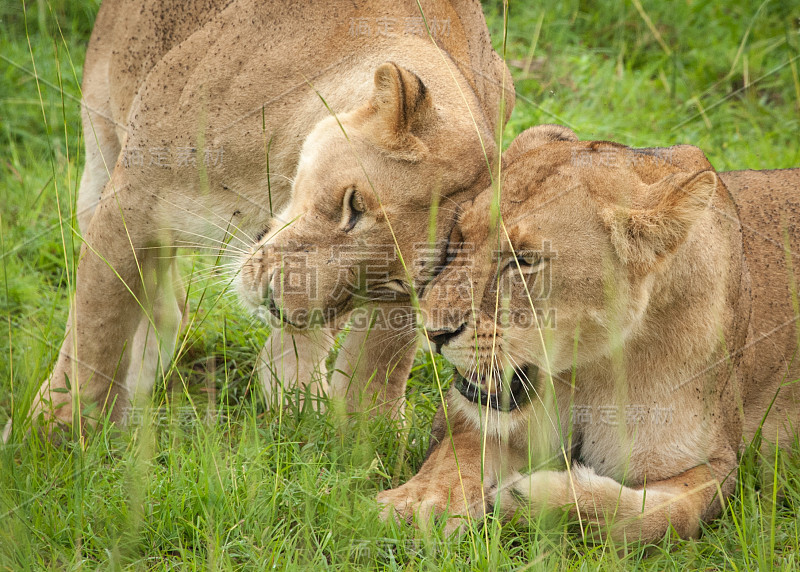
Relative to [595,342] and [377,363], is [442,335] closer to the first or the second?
[595,342]

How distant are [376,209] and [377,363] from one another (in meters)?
0.89

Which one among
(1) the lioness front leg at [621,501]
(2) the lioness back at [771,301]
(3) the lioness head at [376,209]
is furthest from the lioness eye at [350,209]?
(2) the lioness back at [771,301]

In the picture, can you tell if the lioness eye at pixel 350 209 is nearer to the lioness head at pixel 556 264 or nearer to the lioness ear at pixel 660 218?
the lioness head at pixel 556 264

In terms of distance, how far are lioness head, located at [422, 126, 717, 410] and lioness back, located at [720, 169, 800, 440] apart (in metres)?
0.76

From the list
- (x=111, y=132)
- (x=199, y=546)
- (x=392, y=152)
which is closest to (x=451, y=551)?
(x=199, y=546)

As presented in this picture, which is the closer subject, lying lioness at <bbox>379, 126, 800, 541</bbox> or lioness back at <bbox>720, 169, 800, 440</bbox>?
lying lioness at <bbox>379, 126, 800, 541</bbox>

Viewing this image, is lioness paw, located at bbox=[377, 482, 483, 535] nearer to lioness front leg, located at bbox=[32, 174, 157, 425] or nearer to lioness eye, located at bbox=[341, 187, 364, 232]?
lioness eye, located at bbox=[341, 187, 364, 232]

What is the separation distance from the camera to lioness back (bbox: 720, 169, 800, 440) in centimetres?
310

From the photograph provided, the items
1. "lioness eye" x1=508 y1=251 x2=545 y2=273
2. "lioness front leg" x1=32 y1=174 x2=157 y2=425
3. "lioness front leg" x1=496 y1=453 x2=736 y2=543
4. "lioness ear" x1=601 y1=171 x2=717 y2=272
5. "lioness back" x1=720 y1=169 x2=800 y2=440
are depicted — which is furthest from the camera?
"lioness back" x1=720 y1=169 x2=800 y2=440

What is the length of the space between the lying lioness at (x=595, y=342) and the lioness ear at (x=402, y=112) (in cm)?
23

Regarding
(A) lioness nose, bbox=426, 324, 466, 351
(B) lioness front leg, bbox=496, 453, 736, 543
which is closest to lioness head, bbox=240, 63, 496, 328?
(A) lioness nose, bbox=426, 324, 466, 351

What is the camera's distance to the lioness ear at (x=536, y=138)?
2795mm

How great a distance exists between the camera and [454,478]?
8.87 feet

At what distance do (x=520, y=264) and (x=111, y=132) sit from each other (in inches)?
76.9
